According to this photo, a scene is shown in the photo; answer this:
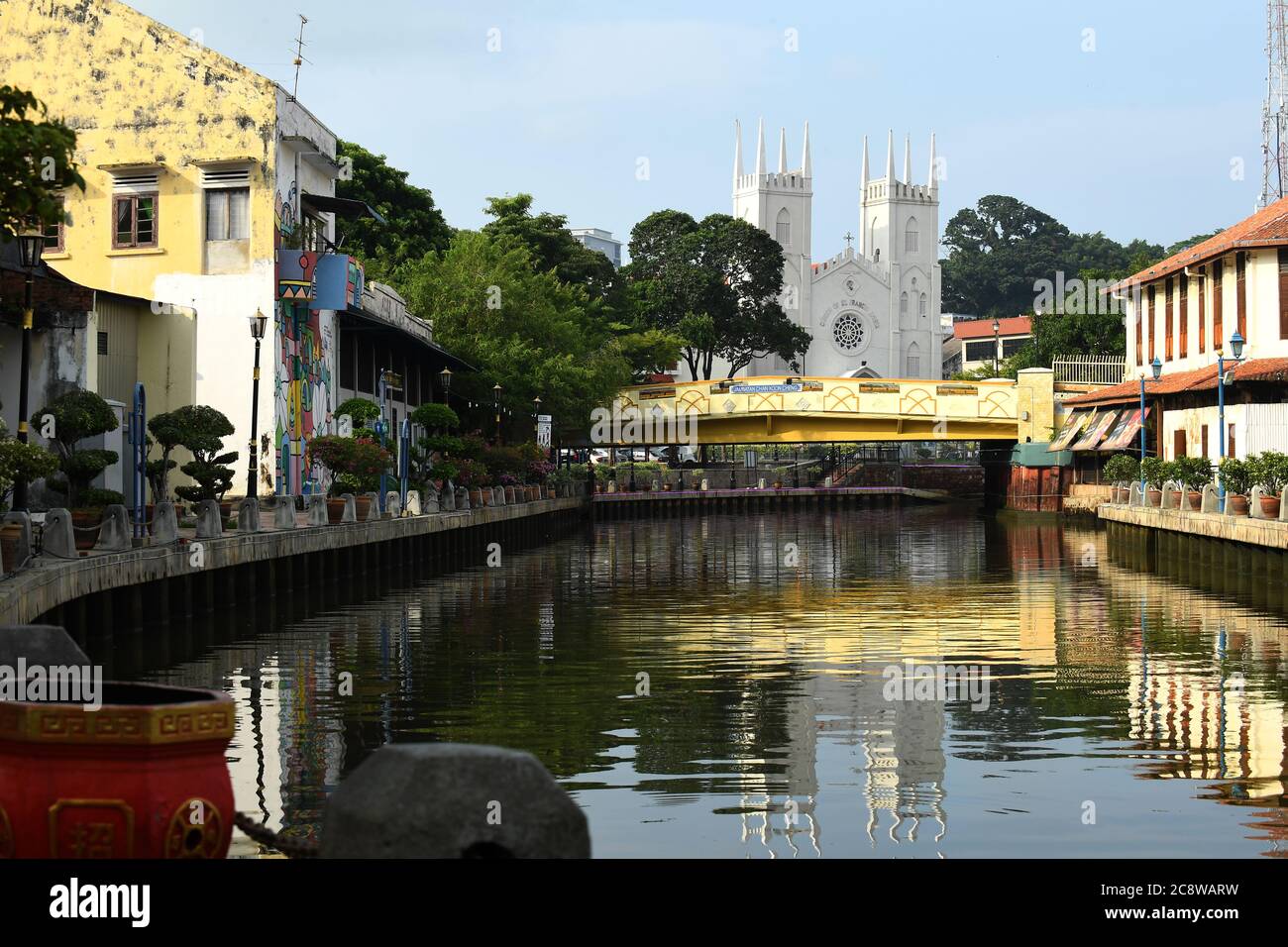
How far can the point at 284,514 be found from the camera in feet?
104

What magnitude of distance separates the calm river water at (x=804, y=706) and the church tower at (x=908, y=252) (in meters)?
122

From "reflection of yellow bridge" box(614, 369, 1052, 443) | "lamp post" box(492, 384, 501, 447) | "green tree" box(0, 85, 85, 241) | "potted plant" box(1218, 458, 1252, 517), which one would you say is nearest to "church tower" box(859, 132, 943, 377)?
"reflection of yellow bridge" box(614, 369, 1052, 443)

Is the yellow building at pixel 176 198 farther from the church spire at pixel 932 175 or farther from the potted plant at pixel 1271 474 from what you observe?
the church spire at pixel 932 175

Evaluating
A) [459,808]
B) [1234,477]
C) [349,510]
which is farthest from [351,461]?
[459,808]

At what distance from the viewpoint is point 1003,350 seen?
525 ft

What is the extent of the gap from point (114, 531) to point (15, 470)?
15.1ft

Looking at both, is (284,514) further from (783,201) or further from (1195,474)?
(783,201)

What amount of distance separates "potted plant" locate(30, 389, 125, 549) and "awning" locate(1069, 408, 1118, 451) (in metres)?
48.5

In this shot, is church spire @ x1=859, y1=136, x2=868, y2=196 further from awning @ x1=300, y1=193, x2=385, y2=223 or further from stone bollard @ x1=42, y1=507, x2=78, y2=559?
stone bollard @ x1=42, y1=507, x2=78, y2=559

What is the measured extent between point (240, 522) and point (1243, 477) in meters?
22.9

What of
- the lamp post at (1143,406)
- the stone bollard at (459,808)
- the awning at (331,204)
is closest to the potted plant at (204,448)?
the awning at (331,204)

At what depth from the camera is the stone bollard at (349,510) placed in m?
35.7
